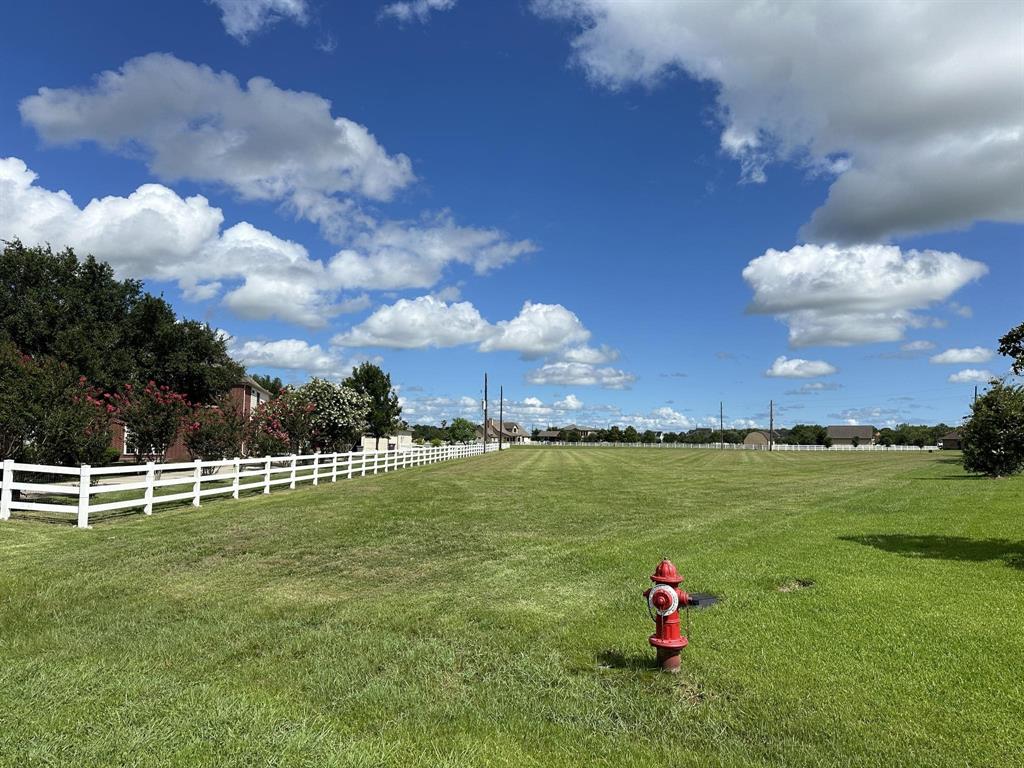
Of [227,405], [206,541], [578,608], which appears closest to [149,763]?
[578,608]

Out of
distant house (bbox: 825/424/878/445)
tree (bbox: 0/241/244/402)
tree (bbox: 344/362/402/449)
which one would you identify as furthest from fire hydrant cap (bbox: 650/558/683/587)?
distant house (bbox: 825/424/878/445)

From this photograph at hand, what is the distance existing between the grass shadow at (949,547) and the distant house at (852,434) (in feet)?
497

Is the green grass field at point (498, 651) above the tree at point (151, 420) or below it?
below

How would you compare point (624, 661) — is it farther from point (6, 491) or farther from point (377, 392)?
point (377, 392)

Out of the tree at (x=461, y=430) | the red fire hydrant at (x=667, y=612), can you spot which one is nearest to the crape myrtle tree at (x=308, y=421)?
the red fire hydrant at (x=667, y=612)

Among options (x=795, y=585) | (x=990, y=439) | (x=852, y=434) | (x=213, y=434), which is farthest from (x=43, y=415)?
(x=852, y=434)

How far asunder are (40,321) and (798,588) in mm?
37866

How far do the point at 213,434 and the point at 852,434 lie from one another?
534 feet

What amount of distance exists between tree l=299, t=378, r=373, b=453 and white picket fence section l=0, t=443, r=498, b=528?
2.98 metres

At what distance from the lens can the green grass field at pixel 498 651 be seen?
13.1 feet

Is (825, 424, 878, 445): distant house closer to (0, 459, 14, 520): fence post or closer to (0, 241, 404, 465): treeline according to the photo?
(0, 241, 404, 465): treeline

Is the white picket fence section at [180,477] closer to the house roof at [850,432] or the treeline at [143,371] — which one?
the treeline at [143,371]

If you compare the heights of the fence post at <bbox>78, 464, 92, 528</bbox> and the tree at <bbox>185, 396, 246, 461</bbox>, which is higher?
the tree at <bbox>185, 396, 246, 461</bbox>

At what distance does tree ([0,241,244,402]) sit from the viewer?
32.8m
